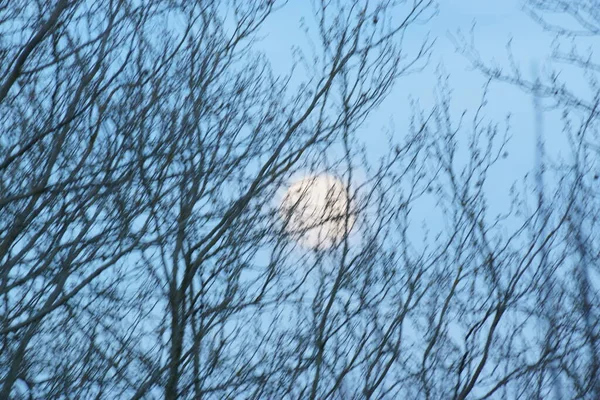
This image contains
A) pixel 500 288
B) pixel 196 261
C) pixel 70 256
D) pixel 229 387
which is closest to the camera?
pixel 70 256

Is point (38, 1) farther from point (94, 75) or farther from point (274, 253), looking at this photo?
point (274, 253)

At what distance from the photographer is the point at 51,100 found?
17.2ft

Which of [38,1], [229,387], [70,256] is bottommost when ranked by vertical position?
[229,387]

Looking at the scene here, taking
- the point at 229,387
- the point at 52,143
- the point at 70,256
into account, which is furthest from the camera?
the point at 229,387

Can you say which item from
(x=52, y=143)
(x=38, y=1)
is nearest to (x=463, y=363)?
(x=52, y=143)

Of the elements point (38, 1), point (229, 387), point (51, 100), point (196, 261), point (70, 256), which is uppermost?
point (38, 1)

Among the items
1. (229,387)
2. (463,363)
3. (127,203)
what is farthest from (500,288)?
(127,203)

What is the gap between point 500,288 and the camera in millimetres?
6605

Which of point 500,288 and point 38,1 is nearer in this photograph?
point 38,1

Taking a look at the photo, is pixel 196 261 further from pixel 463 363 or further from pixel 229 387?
pixel 463 363

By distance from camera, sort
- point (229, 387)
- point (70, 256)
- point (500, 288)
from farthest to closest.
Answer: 1. point (500, 288)
2. point (229, 387)
3. point (70, 256)

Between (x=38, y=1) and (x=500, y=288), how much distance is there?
3.49 meters

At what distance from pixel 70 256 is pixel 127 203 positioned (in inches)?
16.0

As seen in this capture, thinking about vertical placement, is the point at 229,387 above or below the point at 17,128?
below
